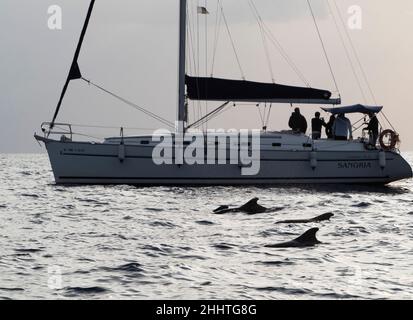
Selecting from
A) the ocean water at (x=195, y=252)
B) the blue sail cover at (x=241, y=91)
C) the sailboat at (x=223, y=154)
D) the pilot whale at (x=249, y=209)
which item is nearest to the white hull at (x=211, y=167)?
the sailboat at (x=223, y=154)

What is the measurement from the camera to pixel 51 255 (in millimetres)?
17922

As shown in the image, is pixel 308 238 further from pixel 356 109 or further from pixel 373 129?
pixel 356 109

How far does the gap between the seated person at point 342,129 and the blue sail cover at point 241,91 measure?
5.81 ft

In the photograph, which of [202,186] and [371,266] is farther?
[202,186]

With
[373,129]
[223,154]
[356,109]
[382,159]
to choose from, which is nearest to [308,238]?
[223,154]

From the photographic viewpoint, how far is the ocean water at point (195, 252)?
47.1ft

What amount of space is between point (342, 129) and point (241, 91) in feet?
17.3

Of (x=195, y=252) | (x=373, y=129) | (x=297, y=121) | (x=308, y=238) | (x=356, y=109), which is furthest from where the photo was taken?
(x=356, y=109)

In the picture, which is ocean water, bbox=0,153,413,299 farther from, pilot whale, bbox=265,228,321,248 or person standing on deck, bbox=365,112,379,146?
person standing on deck, bbox=365,112,379,146

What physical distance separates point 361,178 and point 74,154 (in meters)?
13.7

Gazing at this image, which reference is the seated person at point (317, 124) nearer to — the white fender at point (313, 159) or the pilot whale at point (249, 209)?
the white fender at point (313, 159)

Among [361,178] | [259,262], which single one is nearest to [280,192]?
[361,178]

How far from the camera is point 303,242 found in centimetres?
1950

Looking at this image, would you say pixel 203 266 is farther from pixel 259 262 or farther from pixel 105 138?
pixel 105 138
